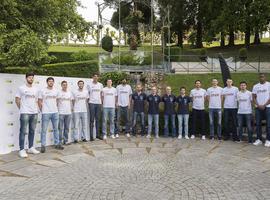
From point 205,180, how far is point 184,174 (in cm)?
54

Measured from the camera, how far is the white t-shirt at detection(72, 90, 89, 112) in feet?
33.0

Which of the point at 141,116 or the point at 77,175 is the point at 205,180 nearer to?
the point at 77,175

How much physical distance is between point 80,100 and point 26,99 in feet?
6.54

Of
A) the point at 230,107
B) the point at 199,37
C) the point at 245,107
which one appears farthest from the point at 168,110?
the point at 199,37

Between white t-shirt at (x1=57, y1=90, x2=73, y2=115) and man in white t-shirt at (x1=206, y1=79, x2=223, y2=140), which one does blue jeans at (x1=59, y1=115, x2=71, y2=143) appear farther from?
man in white t-shirt at (x1=206, y1=79, x2=223, y2=140)

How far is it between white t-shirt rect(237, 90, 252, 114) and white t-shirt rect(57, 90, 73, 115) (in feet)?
16.1

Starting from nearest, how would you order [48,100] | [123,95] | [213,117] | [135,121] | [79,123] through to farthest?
[48,100], [79,123], [213,117], [123,95], [135,121]

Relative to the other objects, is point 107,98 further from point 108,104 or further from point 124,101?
point 124,101

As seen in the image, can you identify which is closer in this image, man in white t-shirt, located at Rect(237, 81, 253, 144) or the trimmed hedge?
man in white t-shirt, located at Rect(237, 81, 253, 144)

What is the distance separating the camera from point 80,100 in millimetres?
10117

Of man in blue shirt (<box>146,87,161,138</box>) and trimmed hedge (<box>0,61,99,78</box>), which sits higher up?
trimmed hedge (<box>0,61,99,78</box>)

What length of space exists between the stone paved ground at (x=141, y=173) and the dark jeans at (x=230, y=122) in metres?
0.69

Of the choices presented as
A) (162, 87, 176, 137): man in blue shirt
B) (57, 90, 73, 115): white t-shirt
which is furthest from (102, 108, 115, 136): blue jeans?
(162, 87, 176, 137): man in blue shirt

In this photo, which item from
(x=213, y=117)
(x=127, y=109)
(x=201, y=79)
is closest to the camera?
(x=213, y=117)
